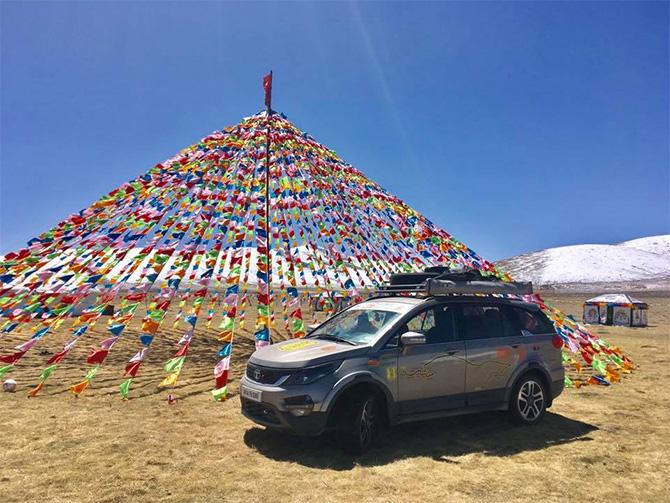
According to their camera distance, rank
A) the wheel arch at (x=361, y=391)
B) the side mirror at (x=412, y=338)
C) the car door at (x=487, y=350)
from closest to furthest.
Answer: the wheel arch at (x=361, y=391)
the side mirror at (x=412, y=338)
the car door at (x=487, y=350)

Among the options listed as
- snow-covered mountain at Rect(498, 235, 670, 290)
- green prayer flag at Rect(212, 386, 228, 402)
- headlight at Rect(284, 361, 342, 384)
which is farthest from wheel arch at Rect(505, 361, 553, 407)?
snow-covered mountain at Rect(498, 235, 670, 290)

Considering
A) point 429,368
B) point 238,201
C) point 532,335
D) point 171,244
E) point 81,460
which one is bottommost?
point 81,460

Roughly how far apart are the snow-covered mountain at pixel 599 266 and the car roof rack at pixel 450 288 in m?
118

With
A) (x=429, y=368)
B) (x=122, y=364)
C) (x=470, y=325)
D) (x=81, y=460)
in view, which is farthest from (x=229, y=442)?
(x=122, y=364)

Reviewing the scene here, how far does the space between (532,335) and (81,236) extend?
10.6m

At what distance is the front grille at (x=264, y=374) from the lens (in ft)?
19.7

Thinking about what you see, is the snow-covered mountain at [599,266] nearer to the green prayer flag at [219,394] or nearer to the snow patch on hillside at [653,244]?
the snow patch on hillside at [653,244]

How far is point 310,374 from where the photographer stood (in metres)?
5.85

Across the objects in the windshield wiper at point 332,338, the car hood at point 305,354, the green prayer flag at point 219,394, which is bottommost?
the green prayer flag at point 219,394

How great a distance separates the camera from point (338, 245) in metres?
15.0

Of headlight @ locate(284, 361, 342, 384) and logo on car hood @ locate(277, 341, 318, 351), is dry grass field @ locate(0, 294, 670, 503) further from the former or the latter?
logo on car hood @ locate(277, 341, 318, 351)

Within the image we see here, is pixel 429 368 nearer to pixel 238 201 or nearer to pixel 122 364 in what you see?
pixel 238 201

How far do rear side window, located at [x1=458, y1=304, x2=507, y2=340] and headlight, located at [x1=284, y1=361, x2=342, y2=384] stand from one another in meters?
2.40

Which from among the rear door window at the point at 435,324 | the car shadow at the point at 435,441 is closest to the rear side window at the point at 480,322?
the rear door window at the point at 435,324
